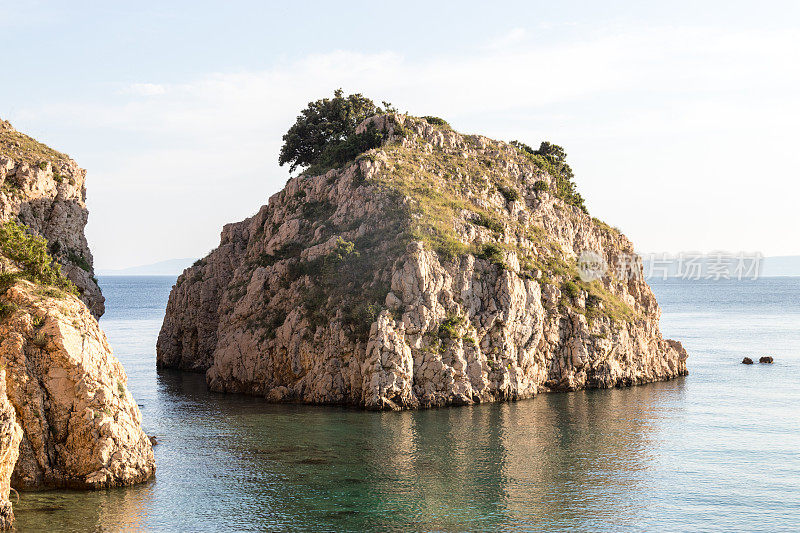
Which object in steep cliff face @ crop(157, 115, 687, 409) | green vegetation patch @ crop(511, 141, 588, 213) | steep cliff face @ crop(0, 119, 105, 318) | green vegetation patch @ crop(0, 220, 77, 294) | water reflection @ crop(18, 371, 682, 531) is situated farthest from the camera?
green vegetation patch @ crop(511, 141, 588, 213)

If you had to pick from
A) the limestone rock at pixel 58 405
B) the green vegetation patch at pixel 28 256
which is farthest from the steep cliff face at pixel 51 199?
the limestone rock at pixel 58 405

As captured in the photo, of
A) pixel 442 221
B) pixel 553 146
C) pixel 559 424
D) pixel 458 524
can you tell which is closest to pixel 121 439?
pixel 458 524

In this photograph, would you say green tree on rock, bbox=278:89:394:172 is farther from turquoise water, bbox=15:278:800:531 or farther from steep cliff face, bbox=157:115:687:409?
turquoise water, bbox=15:278:800:531

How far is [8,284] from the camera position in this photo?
1988 inches

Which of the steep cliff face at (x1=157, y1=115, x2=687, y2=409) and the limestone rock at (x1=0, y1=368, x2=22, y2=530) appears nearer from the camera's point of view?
the limestone rock at (x1=0, y1=368, x2=22, y2=530)

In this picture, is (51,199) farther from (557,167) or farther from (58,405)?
(557,167)

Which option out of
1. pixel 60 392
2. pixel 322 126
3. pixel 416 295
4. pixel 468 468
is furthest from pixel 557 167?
pixel 60 392

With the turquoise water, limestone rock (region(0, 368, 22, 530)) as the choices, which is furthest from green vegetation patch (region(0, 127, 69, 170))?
limestone rock (region(0, 368, 22, 530))

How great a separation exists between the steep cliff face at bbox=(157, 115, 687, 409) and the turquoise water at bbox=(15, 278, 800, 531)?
4055 millimetres

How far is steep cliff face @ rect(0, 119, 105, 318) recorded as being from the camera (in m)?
73.7

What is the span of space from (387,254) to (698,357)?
6372 cm

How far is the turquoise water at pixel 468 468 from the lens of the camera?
44.9m

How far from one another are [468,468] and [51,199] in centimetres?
5241

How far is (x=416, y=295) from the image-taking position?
81.2 m
